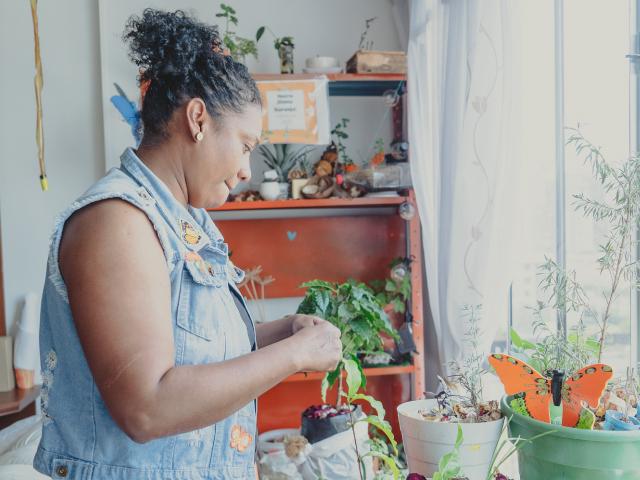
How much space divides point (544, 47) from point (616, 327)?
0.98 meters

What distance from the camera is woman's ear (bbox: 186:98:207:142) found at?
0.94 m

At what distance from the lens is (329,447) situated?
Result: 7.02 ft

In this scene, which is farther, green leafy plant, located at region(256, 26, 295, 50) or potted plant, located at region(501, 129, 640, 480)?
green leafy plant, located at region(256, 26, 295, 50)

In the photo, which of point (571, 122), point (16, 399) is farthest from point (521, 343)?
point (16, 399)

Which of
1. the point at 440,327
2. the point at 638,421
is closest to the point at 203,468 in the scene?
the point at 638,421

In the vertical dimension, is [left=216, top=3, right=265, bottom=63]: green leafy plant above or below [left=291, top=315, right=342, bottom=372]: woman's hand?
above

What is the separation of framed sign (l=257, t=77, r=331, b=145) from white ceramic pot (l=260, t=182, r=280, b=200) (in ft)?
0.59

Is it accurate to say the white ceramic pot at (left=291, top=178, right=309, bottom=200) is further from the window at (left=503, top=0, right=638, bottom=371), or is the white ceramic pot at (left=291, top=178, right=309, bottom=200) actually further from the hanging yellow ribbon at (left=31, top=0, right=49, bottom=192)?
the hanging yellow ribbon at (left=31, top=0, right=49, bottom=192)

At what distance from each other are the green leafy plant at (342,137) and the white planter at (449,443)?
1.73 m

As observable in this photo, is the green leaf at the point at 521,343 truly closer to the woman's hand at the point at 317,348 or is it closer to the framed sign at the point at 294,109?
the woman's hand at the point at 317,348

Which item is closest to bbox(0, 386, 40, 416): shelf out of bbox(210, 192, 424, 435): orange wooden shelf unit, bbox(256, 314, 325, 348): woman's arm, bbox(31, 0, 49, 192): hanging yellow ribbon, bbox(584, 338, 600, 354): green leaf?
bbox(31, 0, 49, 192): hanging yellow ribbon

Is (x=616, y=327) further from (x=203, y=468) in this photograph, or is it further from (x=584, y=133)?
(x=203, y=468)

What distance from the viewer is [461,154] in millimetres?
1975

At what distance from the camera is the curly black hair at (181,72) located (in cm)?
95
